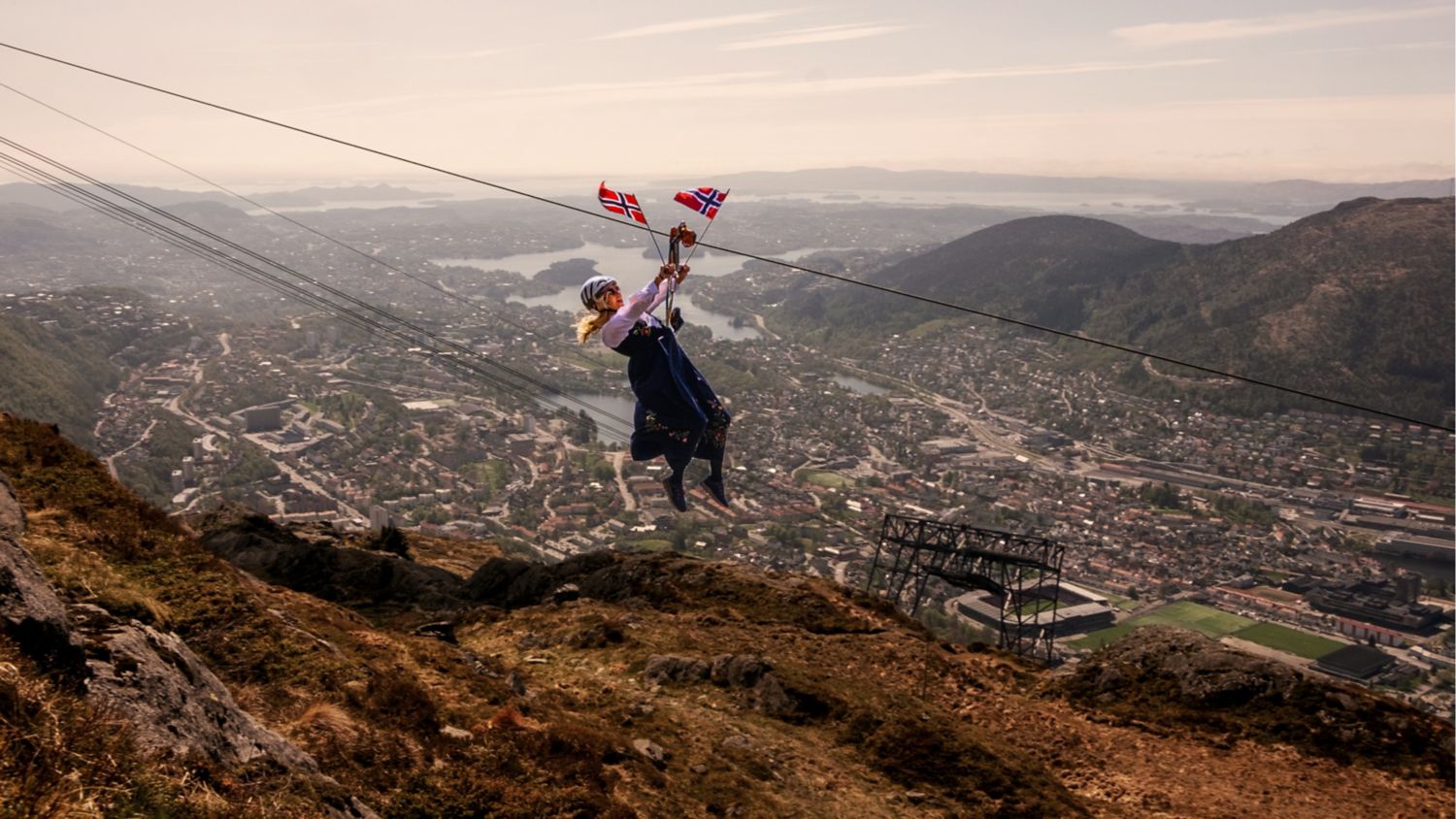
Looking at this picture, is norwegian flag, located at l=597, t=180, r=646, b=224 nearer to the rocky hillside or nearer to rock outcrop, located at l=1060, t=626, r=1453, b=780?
the rocky hillside

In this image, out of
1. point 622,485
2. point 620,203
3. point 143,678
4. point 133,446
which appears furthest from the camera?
point 622,485

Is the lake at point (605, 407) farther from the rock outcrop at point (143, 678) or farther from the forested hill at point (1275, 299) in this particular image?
the rock outcrop at point (143, 678)

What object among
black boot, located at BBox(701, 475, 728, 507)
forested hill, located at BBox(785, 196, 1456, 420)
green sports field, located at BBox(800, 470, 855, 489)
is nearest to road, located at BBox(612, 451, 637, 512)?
green sports field, located at BBox(800, 470, 855, 489)

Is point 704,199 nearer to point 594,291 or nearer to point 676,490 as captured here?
point 594,291

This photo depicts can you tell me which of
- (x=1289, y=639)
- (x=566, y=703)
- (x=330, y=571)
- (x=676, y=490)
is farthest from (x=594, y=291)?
(x=1289, y=639)

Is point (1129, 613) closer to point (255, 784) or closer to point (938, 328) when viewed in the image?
point (255, 784)

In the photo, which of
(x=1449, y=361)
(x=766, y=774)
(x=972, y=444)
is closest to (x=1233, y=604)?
(x=972, y=444)
